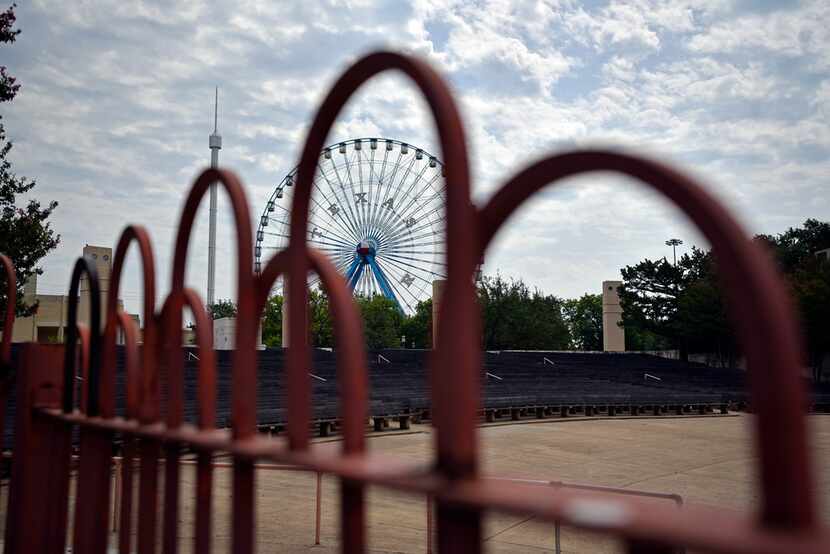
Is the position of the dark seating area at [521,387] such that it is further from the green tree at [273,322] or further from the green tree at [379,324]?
the green tree at [273,322]

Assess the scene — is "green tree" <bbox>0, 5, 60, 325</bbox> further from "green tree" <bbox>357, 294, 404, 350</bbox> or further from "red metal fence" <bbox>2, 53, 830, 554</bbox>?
"green tree" <bbox>357, 294, 404, 350</bbox>

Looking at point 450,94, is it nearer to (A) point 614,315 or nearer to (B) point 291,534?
(B) point 291,534

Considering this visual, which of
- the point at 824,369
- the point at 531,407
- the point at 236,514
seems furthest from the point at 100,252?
the point at 824,369

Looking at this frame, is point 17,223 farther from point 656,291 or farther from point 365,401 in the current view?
point 656,291

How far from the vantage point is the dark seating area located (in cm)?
1675

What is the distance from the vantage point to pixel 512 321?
5006cm

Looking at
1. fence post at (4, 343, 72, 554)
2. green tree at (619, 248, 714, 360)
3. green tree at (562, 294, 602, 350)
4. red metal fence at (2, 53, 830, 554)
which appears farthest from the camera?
green tree at (562, 294, 602, 350)

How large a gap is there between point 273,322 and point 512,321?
57.5 ft

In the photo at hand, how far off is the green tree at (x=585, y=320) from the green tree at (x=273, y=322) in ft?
100

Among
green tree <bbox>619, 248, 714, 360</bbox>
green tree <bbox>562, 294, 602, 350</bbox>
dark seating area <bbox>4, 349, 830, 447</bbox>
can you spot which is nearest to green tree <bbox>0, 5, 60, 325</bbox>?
dark seating area <bbox>4, 349, 830, 447</bbox>

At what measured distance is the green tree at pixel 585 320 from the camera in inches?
2975

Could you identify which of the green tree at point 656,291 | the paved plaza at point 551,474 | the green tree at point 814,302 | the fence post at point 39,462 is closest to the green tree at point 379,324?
the green tree at point 656,291

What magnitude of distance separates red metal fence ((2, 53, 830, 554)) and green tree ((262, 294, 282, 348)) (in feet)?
153

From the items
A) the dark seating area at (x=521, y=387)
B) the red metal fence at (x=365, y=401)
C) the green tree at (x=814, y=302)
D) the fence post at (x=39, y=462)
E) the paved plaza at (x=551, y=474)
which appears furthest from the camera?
the green tree at (x=814, y=302)
